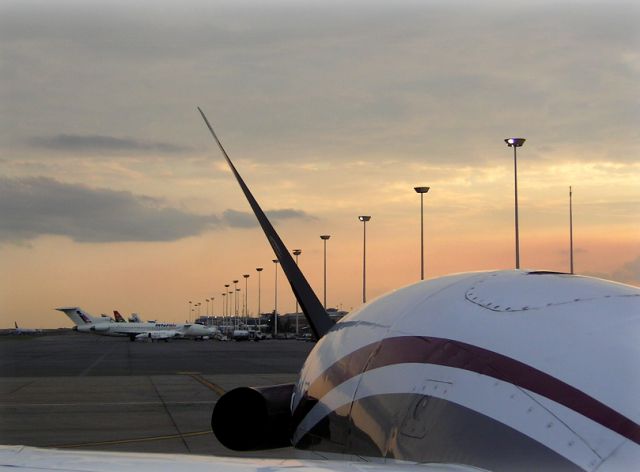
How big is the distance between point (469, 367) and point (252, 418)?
320cm

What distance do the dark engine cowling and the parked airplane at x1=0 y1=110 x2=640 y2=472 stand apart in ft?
2.55

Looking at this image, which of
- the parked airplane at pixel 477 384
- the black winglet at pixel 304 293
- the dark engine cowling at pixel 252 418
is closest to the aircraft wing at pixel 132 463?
the parked airplane at pixel 477 384

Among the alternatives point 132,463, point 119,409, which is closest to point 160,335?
point 119,409

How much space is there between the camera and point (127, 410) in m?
23.0

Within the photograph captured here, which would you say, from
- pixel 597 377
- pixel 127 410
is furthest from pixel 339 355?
pixel 127 410

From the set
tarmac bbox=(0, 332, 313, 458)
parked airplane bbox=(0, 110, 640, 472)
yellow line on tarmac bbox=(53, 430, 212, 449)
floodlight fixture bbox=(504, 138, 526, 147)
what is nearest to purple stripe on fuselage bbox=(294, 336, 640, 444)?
parked airplane bbox=(0, 110, 640, 472)

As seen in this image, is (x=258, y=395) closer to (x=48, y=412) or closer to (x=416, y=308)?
(x=416, y=308)

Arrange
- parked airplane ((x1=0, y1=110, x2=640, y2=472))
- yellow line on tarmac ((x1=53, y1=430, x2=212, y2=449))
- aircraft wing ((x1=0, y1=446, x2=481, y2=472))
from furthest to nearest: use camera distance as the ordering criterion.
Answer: yellow line on tarmac ((x1=53, y1=430, x2=212, y2=449)) < parked airplane ((x1=0, y1=110, x2=640, y2=472)) < aircraft wing ((x1=0, y1=446, x2=481, y2=472))

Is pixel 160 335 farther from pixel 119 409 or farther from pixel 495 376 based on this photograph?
pixel 495 376

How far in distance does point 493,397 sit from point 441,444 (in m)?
0.38

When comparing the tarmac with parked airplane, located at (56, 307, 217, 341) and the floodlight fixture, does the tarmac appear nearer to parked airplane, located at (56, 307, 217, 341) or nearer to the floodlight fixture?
the floodlight fixture

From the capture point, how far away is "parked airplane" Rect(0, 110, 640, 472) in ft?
12.1

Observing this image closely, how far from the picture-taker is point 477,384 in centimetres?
437

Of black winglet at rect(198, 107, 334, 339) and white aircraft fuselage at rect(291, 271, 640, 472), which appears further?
black winglet at rect(198, 107, 334, 339)
